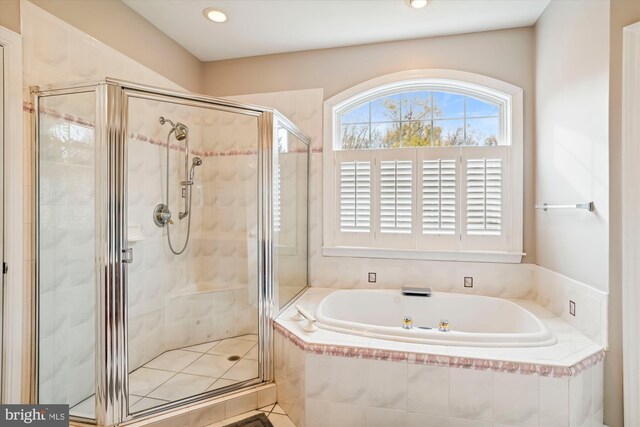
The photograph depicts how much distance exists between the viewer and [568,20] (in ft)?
6.33

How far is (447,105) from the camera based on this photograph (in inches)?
105

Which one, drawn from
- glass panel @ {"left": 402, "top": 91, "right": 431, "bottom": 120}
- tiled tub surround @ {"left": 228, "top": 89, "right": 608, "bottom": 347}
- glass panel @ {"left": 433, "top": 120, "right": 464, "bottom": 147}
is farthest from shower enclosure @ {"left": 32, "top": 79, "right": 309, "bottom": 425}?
glass panel @ {"left": 433, "top": 120, "right": 464, "bottom": 147}

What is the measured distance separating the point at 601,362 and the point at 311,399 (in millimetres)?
1489

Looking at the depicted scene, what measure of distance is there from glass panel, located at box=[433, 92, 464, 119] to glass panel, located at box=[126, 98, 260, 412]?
1384mm

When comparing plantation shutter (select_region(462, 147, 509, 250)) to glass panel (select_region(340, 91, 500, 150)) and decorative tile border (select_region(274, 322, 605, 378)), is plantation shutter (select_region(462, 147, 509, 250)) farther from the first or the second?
decorative tile border (select_region(274, 322, 605, 378))

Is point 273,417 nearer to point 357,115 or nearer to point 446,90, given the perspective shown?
point 357,115

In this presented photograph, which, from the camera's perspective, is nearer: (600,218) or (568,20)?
(600,218)

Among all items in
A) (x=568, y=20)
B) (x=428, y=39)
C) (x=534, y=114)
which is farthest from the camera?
(x=428, y=39)

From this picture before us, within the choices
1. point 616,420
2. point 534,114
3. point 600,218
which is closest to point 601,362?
point 616,420

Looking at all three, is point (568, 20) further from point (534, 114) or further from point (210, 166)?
point (210, 166)

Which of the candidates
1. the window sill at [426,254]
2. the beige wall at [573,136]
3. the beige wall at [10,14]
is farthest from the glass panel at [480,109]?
the beige wall at [10,14]

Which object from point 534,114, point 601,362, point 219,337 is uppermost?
point 534,114

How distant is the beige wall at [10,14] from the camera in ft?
4.95

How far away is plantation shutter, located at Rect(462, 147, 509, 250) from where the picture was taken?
2467 millimetres
